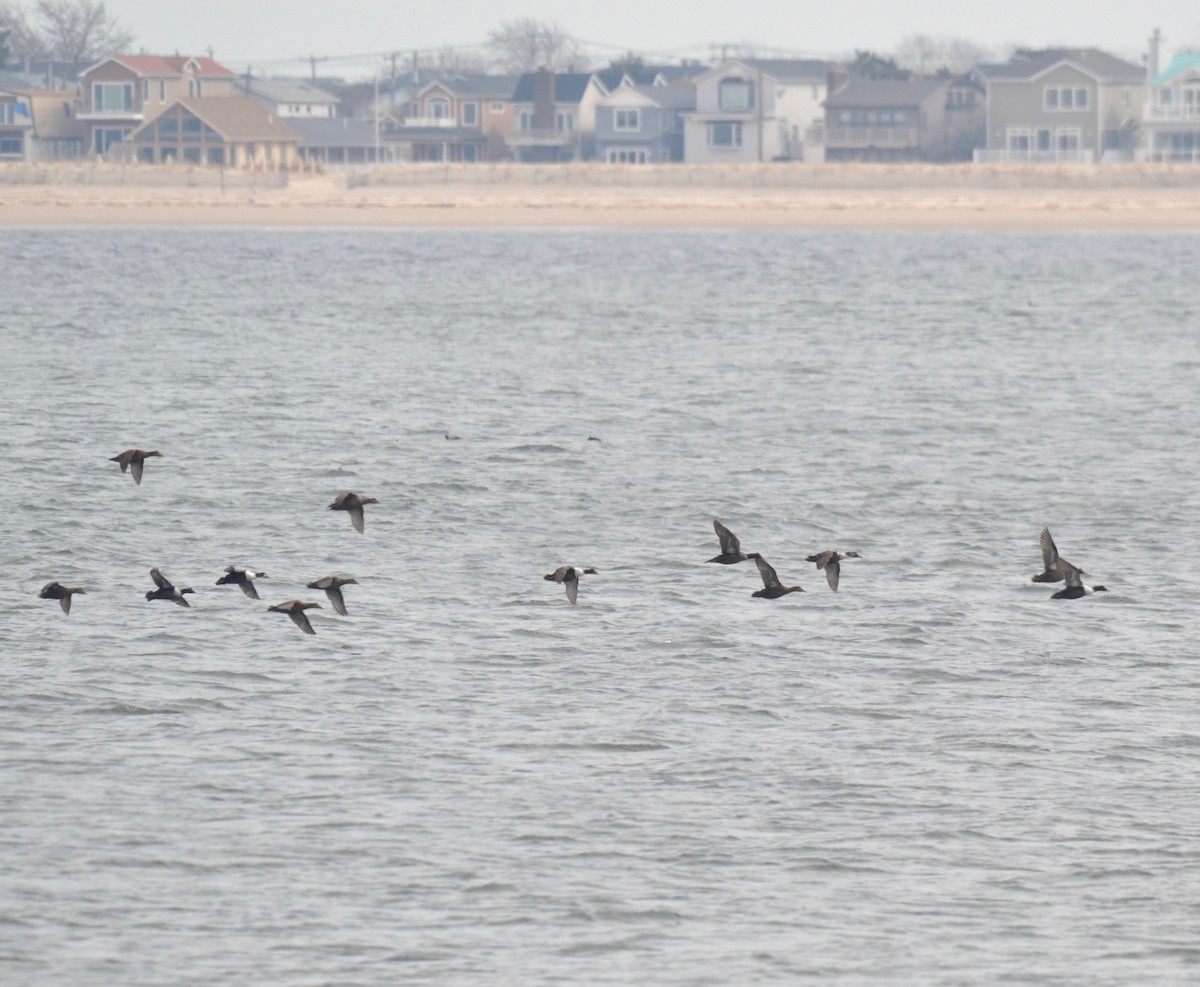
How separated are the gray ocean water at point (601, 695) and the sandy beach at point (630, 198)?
71.3 meters

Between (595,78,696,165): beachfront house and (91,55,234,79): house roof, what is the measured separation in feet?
93.8

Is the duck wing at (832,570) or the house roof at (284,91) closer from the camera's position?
the duck wing at (832,570)

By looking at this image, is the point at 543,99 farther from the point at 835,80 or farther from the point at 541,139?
the point at 835,80

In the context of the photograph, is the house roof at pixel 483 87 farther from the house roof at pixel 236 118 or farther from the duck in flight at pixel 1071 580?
the duck in flight at pixel 1071 580

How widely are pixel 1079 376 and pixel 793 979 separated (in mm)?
41801

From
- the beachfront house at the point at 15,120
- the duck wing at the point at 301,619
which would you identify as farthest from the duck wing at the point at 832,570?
the beachfront house at the point at 15,120

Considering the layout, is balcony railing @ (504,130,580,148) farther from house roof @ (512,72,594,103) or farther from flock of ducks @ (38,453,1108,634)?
flock of ducks @ (38,453,1108,634)

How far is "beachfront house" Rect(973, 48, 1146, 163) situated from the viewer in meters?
152

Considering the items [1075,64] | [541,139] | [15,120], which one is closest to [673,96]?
[541,139]

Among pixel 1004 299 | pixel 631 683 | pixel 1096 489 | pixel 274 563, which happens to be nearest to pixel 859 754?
pixel 631 683

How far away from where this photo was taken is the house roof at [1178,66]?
154 meters

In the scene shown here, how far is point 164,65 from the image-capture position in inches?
6412

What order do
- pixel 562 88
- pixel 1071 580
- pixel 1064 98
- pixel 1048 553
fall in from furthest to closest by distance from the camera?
pixel 562 88 → pixel 1064 98 → pixel 1071 580 → pixel 1048 553

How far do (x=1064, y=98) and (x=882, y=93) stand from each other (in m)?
12.7
